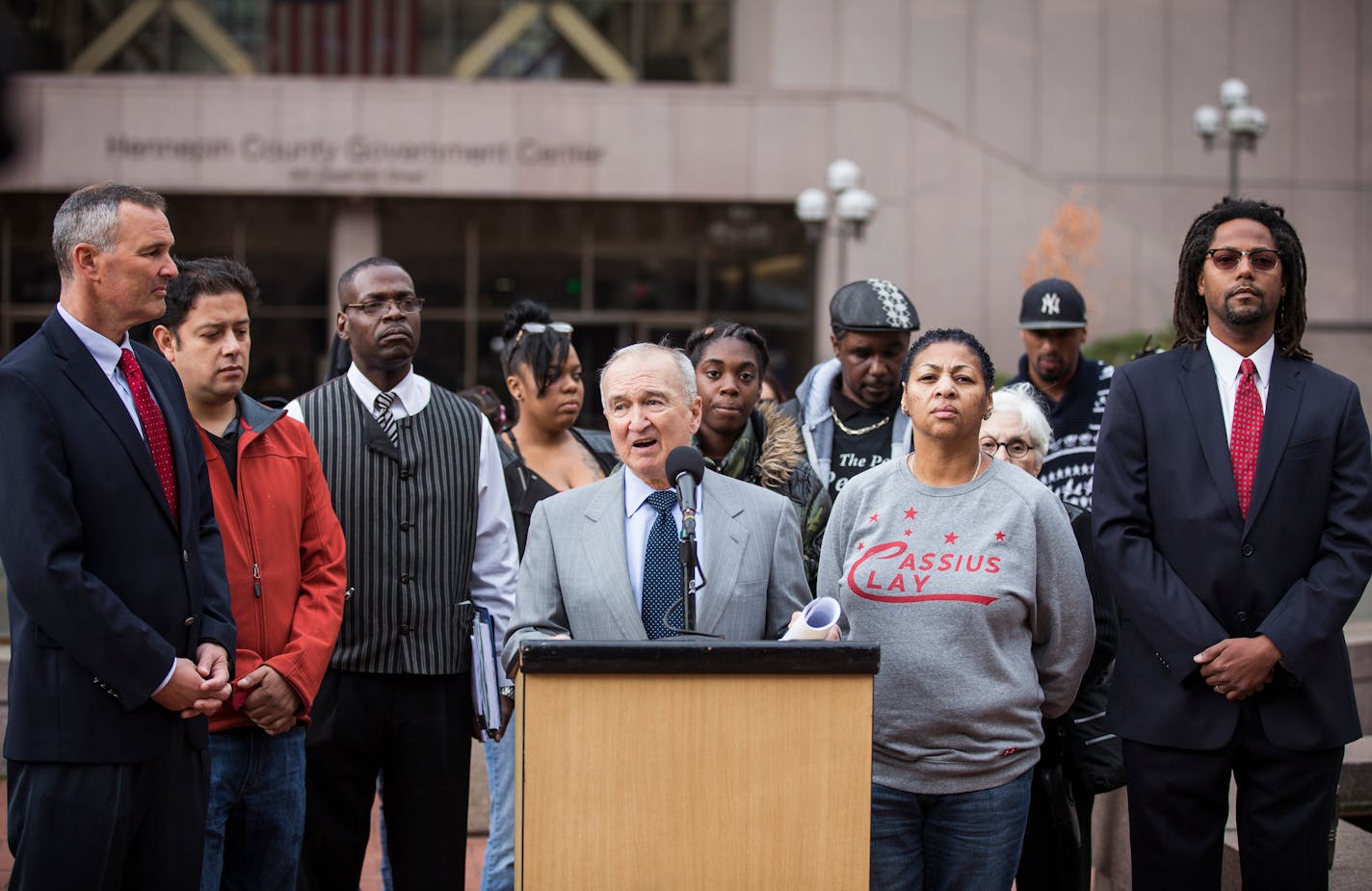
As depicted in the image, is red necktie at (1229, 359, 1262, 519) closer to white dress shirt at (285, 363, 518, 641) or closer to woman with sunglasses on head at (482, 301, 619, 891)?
white dress shirt at (285, 363, 518, 641)

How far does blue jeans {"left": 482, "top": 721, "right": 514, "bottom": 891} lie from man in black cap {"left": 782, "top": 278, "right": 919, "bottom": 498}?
60.4 inches

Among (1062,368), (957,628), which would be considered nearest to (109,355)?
(957,628)

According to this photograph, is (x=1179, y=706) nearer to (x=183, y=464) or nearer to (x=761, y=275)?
(x=183, y=464)

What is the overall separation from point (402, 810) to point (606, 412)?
172 centimetres

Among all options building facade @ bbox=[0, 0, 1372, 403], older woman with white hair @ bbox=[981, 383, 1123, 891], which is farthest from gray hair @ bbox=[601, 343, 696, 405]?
building facade @ bbox=[0, 0, 1372, 403]

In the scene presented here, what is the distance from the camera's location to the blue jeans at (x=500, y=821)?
505 cm

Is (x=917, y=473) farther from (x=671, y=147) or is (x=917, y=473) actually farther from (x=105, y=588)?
(x=671, y=147)

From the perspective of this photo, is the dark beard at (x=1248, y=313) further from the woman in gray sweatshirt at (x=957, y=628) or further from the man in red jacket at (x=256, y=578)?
the man in red jacket at (x=256, y=578)

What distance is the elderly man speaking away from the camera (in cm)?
362

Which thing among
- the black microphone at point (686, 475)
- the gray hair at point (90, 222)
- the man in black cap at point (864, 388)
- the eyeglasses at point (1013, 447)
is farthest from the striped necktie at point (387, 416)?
the eyeglasses at point (1013, 447)

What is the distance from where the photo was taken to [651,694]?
2.90 meters

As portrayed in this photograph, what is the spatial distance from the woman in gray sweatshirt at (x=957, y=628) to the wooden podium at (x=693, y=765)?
75 cm

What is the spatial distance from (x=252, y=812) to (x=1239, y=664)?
2784 mm

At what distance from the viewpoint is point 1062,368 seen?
6.22 meters
